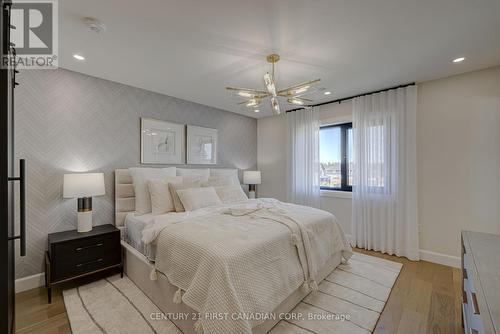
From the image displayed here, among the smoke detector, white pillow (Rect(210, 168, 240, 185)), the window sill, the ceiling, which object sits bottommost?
the window sill

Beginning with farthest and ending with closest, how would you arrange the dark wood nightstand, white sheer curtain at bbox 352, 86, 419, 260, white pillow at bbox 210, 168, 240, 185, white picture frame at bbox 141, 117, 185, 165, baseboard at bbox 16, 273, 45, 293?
white pillow at bbox 210, 168, 240, 185
white picture frame at bbox 141, 117, 185, 165
white sheer curtain at bbox 352, 86, 419, 260
baseboard at bbox 16, 273, 45, 293
the dark wood nightstand

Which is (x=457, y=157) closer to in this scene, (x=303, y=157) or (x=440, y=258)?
(x=440, y=258)

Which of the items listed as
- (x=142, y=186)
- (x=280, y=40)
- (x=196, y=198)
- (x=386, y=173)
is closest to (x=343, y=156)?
(x=386, y=173)

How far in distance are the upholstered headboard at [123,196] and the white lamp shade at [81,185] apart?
16.6 inches

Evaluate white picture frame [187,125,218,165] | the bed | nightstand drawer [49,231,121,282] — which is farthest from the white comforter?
white picture frame [187,125,218,165]

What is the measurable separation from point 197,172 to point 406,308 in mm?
3240

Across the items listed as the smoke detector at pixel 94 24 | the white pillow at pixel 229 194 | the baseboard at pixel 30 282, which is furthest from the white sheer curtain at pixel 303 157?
the baseboard at pixel 30 282

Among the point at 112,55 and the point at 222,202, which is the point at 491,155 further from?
the point at 112,55

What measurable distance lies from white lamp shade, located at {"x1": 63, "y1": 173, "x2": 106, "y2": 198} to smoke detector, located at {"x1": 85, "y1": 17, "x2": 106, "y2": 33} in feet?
4.96

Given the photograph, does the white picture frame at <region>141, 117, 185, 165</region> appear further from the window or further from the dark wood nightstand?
the window

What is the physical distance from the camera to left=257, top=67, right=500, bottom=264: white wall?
8.36 feet

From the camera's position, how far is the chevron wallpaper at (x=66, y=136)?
2.33 meters

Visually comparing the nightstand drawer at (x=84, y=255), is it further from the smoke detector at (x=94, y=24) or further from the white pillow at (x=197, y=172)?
the smoke detector at (x=94, y=24)

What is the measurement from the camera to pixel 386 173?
3.24 metres
